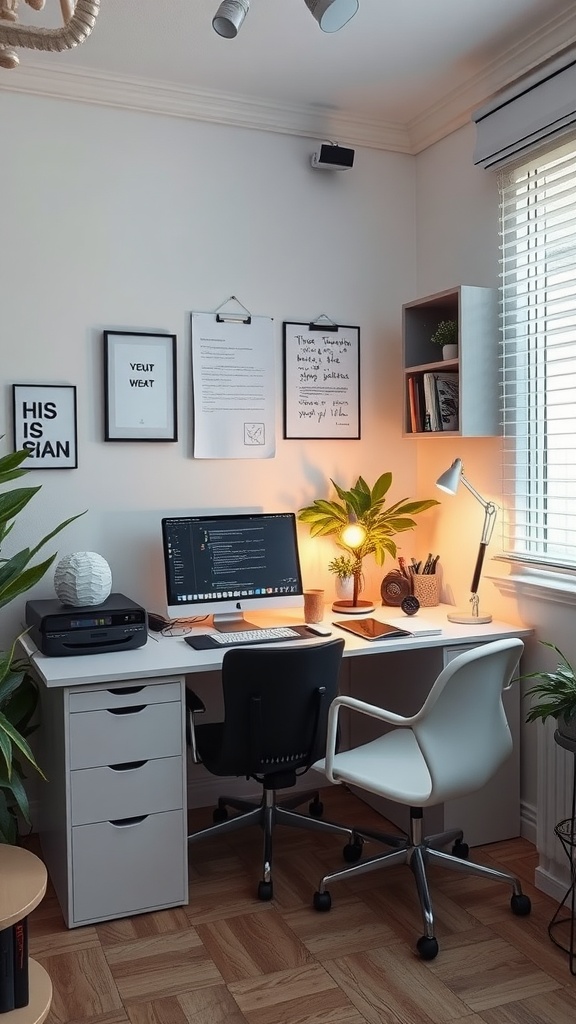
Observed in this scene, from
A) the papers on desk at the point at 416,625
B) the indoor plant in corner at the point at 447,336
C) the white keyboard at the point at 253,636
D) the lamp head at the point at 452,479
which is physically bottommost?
the white keyboard at the point at 253,636

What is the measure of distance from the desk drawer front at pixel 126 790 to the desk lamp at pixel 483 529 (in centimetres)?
119

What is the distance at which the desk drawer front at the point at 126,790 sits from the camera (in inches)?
99.5

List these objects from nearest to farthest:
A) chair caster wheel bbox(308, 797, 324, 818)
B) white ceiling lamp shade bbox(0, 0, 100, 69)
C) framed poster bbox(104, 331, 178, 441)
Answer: white ceiling lamp shade bbox(0, 0, 100, 69), framed poster bbox(104, 331, 178, 441), chair caster wheel bbox(308, 797, 324, 818)

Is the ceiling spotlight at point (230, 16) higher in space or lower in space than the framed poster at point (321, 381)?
higher

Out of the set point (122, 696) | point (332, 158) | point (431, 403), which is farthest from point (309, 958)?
point (332, 158)

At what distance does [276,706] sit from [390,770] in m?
0.39

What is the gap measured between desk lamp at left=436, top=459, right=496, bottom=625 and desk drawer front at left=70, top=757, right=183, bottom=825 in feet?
3.91

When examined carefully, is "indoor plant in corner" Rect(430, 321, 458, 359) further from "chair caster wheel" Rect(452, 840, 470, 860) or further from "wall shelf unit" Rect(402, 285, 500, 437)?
"chair caster wheel" Rect(452, 840, 470, 860)

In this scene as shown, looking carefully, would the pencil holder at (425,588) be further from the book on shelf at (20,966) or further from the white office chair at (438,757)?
the book on shelf at (20,966)

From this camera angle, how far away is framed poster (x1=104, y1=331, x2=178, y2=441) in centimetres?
322

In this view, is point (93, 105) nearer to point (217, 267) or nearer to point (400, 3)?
point (217, 267)

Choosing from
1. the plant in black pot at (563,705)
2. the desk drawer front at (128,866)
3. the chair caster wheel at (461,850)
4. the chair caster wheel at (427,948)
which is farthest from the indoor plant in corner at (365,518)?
the chair caster wheel at (427,948)

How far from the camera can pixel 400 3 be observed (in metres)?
2.69

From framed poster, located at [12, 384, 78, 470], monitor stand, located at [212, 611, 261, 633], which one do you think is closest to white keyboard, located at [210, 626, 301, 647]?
monitor stand, located at [212, 611, 261, 633]
